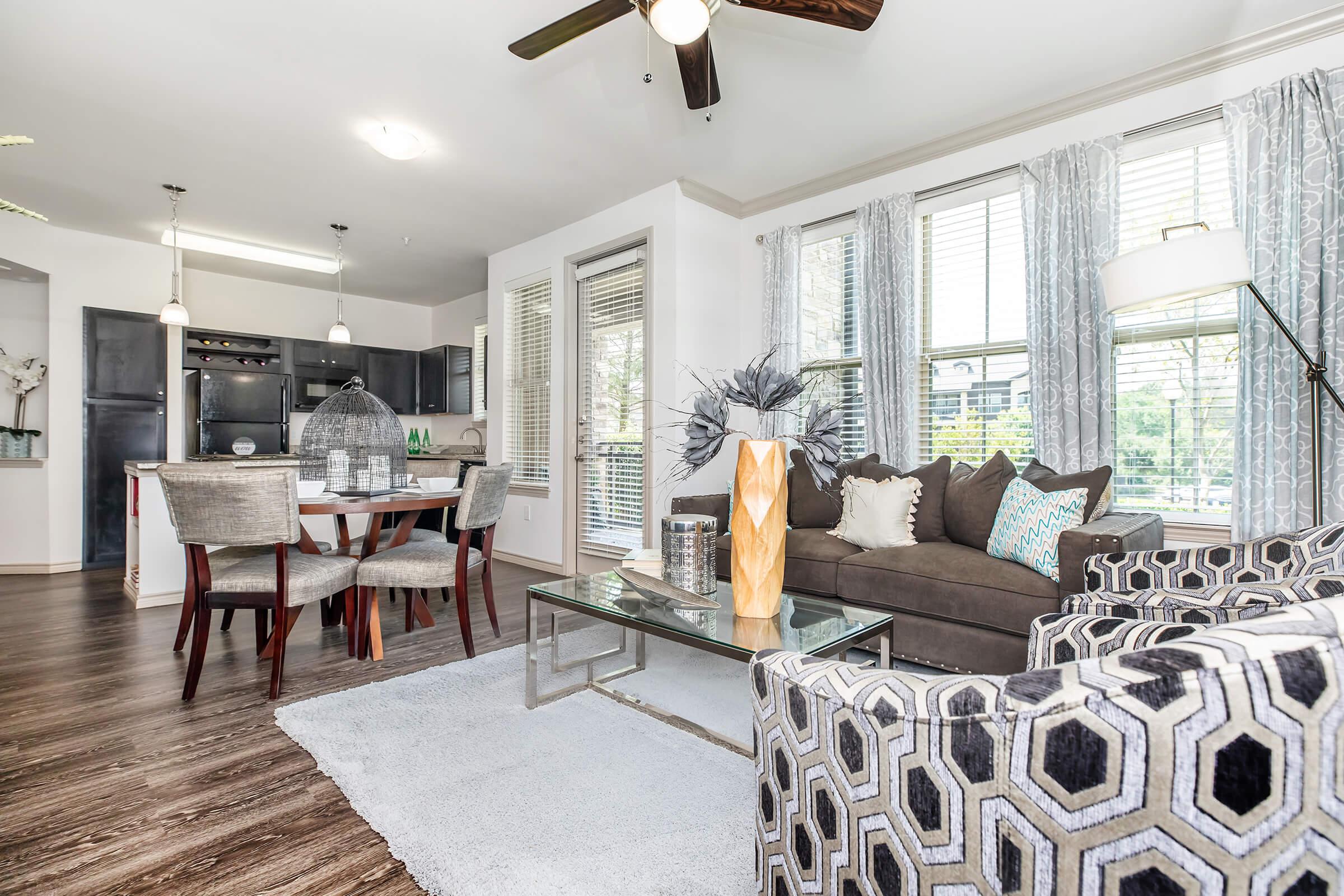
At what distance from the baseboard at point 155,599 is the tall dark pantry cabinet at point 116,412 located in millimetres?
1380

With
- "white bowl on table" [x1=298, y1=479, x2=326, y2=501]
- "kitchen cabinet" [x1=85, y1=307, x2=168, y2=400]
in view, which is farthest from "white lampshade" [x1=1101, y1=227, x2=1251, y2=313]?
"kitchen cabinet" [x1=85, y1=307, x2=168, y2=400]

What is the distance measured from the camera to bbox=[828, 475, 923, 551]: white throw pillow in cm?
307

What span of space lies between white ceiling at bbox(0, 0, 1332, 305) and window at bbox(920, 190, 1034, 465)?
50 cm

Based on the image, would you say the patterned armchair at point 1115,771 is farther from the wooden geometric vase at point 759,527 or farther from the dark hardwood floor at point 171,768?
the dark hardwood floor at point 171,768

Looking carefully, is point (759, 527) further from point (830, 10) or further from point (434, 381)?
point (434, 381)

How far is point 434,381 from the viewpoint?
6.96 metres

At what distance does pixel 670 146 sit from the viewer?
3658 mm

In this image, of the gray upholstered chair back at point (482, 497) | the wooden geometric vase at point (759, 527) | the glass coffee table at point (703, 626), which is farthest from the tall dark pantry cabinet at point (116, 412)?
the wooden geometric vase at point (759, 527)

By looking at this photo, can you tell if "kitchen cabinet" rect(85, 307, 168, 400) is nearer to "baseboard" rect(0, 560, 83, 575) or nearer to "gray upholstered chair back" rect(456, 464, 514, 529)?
"baseboard" rect(0, 560, 83, 575)

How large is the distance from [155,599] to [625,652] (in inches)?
121

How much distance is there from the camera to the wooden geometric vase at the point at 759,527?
6.30 ft

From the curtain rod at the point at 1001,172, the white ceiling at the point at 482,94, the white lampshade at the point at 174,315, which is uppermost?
the white ceiling at the point at 482,94

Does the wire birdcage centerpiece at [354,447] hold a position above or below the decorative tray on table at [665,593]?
above

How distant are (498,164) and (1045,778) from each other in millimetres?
4059
